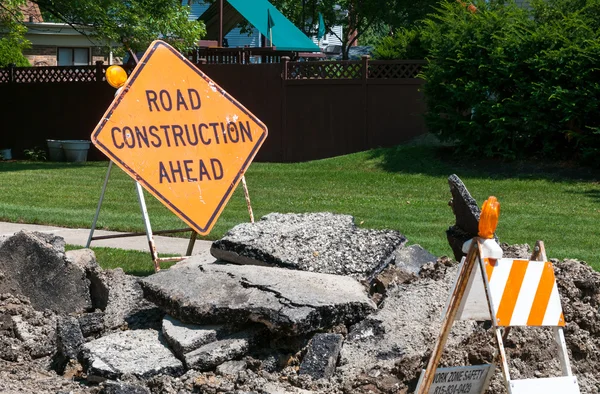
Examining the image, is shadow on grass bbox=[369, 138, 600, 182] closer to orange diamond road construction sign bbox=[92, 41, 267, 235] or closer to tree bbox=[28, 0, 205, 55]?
tree bbox=[28, 0, 205, 55]

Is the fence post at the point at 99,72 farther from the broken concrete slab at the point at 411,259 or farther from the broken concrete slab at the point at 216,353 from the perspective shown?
the broken concrete slab at the point at 216,353

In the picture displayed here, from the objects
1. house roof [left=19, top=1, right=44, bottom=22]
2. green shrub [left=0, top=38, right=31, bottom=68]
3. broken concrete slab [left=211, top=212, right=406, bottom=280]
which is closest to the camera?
broken concrete slab [left=211, top=212, right=406, bottom=280]

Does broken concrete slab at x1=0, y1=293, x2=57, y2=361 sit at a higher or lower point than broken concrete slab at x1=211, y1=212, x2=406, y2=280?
lower

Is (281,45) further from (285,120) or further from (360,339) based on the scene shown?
(360,339)

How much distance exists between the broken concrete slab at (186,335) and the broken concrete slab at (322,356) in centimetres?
56

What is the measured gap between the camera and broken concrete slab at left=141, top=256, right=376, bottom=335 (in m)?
5.40

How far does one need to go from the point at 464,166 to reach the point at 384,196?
2.74 meters

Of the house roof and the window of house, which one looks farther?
the window of house

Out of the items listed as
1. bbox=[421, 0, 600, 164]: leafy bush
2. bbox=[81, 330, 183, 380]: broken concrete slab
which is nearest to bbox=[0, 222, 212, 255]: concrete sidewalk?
bbox=[81, 330, 183, 380]: broken concrete slab

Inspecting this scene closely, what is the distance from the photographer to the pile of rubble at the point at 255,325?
17.0 ft

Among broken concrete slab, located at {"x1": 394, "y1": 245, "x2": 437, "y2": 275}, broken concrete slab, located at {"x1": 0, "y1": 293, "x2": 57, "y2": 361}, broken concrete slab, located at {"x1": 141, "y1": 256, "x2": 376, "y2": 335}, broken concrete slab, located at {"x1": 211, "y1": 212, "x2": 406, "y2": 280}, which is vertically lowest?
broken concrete slab, located at {"x1": 0, "y1": 293, "x2": 57, "y2": 361}

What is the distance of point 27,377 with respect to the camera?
561 centimetres

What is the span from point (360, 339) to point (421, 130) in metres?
13.7

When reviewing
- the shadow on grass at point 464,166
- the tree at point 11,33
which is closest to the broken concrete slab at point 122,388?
the shadow on grass at point 464,166
